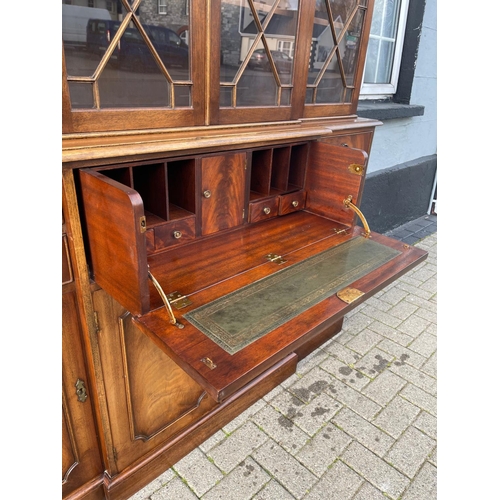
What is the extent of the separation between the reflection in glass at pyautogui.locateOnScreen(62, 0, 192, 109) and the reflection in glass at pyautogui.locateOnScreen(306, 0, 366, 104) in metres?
0.70

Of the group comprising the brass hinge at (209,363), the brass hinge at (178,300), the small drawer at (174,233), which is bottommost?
the brass hinge at (209,363)

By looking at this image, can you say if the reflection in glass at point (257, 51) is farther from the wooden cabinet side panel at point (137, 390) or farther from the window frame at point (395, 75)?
the window frame at point (395, 75)

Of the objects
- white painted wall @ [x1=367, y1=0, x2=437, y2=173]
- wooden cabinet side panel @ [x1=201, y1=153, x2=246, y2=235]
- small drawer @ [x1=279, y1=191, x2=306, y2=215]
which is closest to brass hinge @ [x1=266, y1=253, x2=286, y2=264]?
wooden cabinet side panel @ [x1=201, y1=153, x2=246, y2=235]

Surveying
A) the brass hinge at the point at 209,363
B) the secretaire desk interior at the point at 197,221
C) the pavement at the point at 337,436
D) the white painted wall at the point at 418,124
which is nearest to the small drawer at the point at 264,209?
the secretaire desk interior at the point at 197,221

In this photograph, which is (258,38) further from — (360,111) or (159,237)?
(360,111)

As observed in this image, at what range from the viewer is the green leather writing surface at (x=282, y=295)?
3.89ft

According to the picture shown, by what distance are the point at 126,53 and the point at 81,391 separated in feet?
3.93

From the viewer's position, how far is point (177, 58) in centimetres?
133

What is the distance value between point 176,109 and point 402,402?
6.89 feet

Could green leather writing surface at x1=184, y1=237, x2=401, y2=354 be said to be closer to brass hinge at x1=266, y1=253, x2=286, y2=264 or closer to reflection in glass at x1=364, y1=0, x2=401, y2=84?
brass hinge at x1=266, y1=253, x2=286, y2=264

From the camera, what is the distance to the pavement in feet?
6.30

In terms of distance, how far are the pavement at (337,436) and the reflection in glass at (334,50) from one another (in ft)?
5.53

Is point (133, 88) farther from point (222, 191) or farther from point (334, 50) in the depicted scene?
point (334, 50)

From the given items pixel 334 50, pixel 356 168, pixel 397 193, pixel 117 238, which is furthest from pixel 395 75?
pixel 117 238
